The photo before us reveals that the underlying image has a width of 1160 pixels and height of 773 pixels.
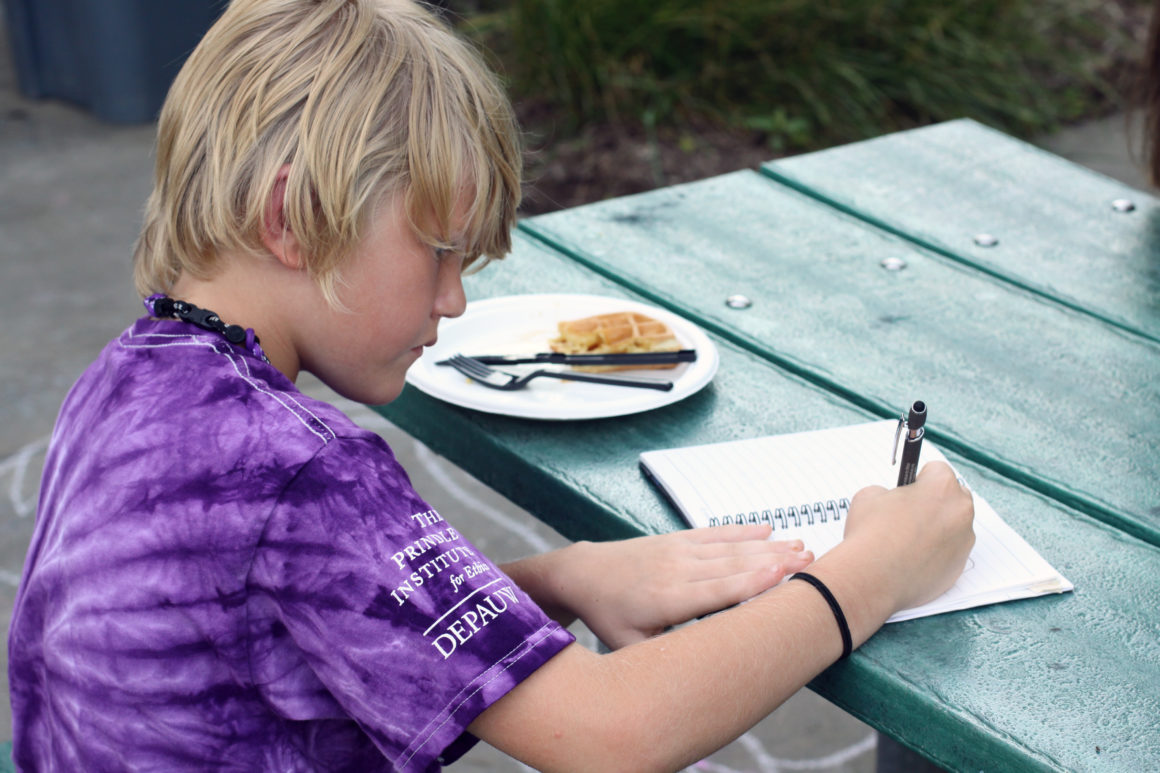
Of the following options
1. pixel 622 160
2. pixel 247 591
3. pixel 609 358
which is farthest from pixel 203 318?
pixel 622 160

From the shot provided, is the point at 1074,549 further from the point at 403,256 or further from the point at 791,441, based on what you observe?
the point at 403,256

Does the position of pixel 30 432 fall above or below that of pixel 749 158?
below

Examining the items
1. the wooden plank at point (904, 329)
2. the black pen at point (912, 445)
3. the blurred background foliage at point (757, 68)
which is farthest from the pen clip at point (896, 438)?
the blurred background foliage at point (757, 68)

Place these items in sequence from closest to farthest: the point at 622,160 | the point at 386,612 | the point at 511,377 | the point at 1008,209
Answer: the point at 386,612 → the point at 511,377 → the point at 1008,209 → the point at 622,160

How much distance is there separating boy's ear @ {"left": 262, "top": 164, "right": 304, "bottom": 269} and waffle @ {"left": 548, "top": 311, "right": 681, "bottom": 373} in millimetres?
451

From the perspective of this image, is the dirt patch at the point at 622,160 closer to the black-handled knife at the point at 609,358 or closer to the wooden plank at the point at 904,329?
the wooden plank at the point at 904,329

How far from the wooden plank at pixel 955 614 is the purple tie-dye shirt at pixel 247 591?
0.91ft

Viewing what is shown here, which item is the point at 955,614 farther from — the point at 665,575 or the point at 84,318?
the point at 84,318

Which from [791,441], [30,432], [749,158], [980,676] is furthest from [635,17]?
[980,676]

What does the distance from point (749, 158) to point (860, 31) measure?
76cm

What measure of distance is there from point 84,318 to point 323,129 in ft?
9.00

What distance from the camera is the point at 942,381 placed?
1.41m

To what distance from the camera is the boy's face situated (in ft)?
3.39

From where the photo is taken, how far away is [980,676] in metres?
0.94
